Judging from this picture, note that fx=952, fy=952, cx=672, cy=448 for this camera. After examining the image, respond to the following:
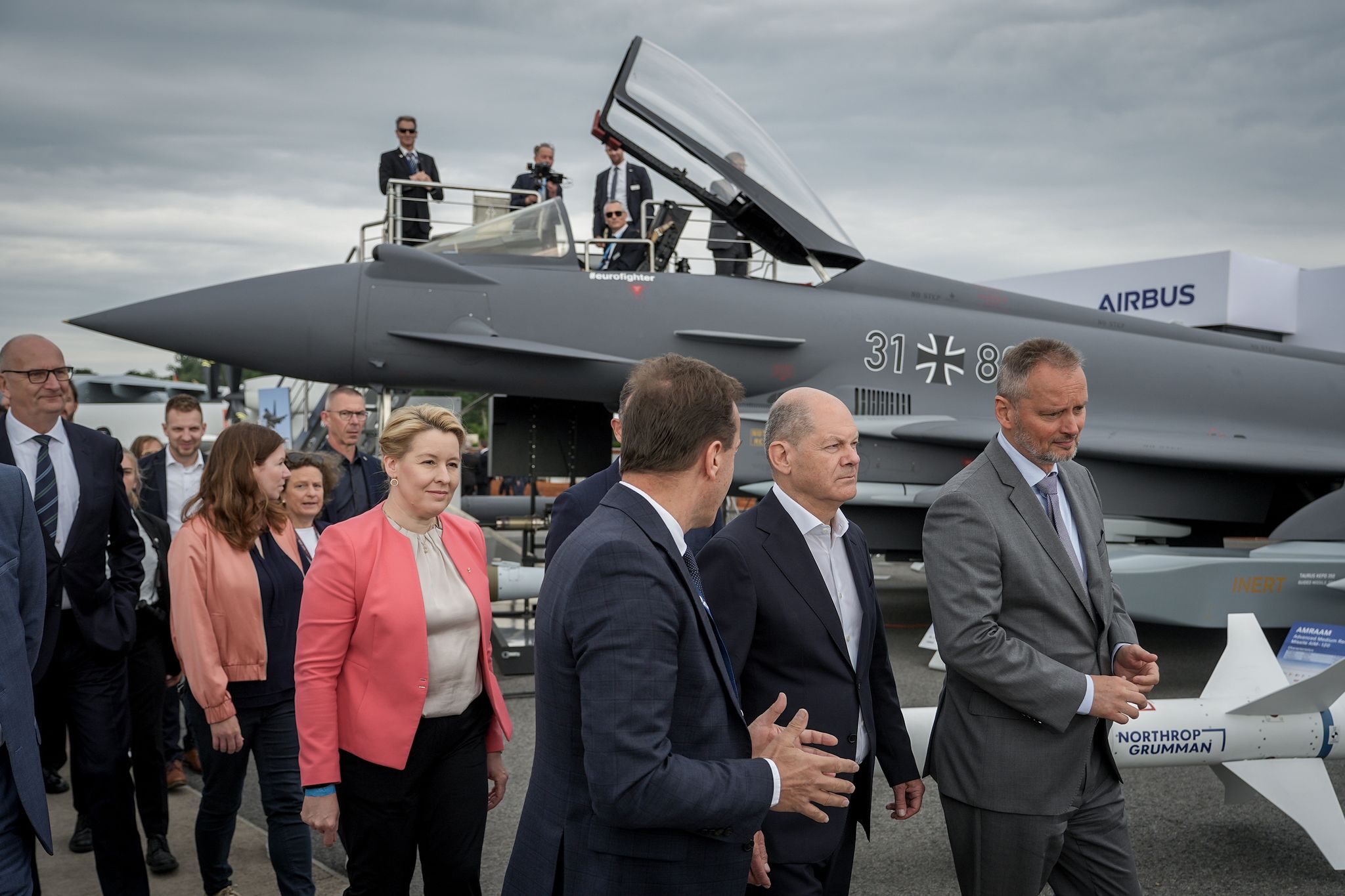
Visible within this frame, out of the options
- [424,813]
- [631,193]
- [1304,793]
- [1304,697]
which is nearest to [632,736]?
[424,813]

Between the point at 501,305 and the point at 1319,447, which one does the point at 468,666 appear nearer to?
the point at 501,305

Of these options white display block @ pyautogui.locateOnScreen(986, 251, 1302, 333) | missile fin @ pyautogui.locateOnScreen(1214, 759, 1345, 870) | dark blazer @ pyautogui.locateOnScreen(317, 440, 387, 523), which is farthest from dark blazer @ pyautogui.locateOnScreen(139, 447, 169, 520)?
white display block @ pyautogui.locateOnScreen(986, 251, 1302, 333)

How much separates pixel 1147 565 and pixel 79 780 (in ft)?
19.7

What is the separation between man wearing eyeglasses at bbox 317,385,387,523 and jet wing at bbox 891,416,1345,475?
4.45 meters

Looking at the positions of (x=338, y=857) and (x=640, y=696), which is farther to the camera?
(x=338, y=857)

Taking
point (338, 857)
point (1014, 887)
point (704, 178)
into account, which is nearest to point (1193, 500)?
point (704, 178)

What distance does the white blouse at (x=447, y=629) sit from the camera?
8.31ft

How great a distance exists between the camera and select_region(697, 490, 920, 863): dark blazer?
84.9 inches

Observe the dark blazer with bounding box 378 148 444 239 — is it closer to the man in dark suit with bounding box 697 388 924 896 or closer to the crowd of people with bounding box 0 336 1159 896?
the crowd of people with bounding box 0 336 1159 896

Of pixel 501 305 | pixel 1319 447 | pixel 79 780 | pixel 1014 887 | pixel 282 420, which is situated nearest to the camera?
pixel 1014 887

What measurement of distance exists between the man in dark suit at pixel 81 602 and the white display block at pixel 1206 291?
1432 cm

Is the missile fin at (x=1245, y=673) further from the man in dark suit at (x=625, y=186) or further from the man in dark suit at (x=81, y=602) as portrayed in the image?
the man in dark suit at (x=625, y=186)

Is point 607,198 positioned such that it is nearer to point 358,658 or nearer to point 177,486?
point 177,486

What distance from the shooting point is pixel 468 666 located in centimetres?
259
